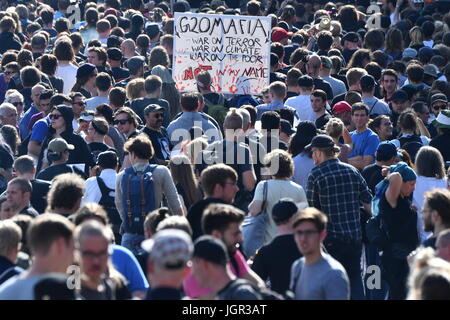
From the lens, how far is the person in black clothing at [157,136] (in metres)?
10.5

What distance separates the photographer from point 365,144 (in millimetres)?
11133

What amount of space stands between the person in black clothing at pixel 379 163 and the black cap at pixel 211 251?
4.22 metres

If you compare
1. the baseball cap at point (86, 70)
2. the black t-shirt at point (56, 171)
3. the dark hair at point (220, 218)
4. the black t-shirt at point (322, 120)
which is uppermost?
the baseball cap at point (86, 70)

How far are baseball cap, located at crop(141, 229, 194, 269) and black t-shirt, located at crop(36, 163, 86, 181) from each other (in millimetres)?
4115

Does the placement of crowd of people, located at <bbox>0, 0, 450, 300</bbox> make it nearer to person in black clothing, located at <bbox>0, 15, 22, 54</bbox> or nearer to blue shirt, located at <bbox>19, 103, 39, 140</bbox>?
blue shirt, located at <bbox>19, 103, 39, 140</bbox>

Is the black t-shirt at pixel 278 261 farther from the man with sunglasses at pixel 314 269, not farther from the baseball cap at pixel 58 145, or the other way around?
the baseball cap at pixel 58 145

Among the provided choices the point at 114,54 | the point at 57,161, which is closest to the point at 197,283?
the point at 57,161

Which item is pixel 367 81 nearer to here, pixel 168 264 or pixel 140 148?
pixel 140 148

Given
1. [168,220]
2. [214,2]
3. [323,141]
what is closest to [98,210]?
[168,220]

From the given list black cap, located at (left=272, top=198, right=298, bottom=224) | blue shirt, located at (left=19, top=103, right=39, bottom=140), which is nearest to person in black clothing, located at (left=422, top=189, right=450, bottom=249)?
black cap, located at (left=272, top=198, right=298, bottom=224)

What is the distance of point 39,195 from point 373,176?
2.95 metres

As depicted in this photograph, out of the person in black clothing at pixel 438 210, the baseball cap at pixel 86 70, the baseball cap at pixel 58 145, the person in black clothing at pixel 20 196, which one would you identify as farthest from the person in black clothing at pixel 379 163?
the baseball cap at pixel 86 70

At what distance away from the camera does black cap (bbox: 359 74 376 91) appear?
41.1ft
